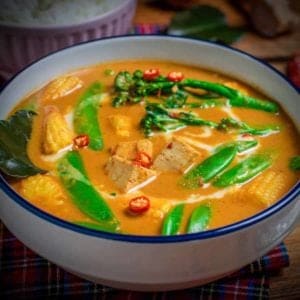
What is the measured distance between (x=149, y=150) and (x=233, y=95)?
12.8 inches

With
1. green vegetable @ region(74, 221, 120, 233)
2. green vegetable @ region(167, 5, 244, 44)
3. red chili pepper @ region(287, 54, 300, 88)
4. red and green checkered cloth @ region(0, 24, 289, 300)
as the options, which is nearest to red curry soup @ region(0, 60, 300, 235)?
green vegetable @ region(74, 221, 120, 233)

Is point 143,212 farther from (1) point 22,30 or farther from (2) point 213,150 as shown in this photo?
(1) point 22,30

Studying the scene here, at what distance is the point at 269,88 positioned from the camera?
5.11 ft

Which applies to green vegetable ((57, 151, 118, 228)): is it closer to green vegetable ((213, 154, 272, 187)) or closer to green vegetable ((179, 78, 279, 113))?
green vegetable ((213, 154, 272, 187))

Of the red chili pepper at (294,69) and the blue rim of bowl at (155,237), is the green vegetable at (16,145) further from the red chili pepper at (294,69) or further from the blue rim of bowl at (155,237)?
the red chili pepper at (294,69)

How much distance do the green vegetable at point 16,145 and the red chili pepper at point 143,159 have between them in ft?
0.62

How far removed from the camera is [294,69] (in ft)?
6.42

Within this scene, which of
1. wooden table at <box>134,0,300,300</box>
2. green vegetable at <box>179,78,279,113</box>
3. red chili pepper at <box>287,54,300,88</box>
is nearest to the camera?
green vegetable at <box>179,78,279,113</box>

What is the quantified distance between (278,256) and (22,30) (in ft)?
3.05

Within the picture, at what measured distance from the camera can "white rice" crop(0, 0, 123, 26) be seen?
5.77ft

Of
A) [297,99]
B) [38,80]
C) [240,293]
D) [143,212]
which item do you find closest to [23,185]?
[143,212]

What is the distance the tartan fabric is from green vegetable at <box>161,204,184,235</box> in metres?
0.18

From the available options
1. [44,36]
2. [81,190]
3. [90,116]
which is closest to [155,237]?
[81,190]

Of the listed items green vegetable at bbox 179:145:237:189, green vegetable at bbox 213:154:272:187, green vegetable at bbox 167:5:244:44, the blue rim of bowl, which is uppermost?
the blue rim of bowl
